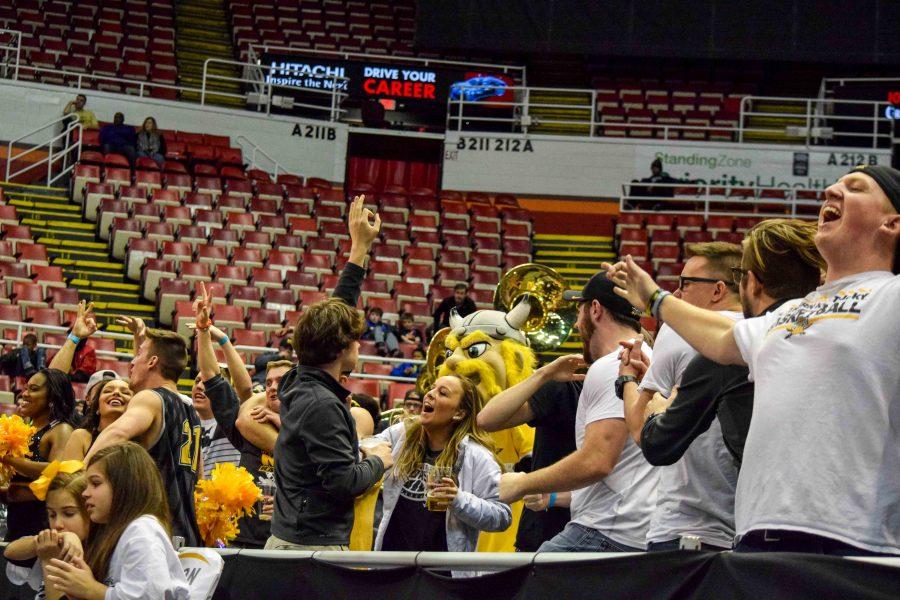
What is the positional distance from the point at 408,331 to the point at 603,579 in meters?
10.8

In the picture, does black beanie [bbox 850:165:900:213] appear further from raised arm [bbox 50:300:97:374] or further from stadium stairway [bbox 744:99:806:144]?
stadium stairway [bbox 744:99:806:144]

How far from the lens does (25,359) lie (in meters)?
10.8

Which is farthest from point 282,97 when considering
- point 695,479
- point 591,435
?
point 695,479

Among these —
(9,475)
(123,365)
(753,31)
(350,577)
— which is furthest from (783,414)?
(753,31)

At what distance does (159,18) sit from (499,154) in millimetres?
7370

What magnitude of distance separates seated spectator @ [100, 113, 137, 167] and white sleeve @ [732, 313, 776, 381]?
1505 centimetres

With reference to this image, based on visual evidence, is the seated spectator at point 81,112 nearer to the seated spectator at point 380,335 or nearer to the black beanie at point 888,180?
the seated spectator at point 380,335

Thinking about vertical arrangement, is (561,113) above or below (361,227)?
above

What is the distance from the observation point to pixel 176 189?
16078 millimetres

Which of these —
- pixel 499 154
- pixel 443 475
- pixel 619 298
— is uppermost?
pixel 499 154

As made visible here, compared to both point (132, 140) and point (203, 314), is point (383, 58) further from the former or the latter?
point (203, 314)

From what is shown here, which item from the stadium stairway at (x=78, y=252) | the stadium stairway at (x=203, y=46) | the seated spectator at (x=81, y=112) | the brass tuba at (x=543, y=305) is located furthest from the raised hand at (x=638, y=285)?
the stadium stairway at (x=203, y=46)

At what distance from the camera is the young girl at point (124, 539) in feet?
11.3

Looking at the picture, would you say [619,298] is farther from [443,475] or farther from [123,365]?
[123,365]
